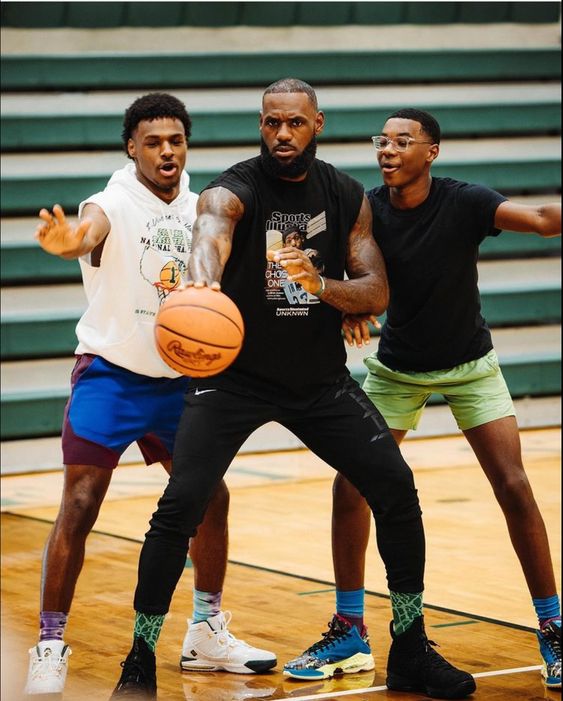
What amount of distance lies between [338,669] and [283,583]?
1.42 meters

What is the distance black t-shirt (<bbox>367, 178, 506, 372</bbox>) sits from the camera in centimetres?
405

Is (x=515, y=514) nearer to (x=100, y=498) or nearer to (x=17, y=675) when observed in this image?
(x=100, y=498)

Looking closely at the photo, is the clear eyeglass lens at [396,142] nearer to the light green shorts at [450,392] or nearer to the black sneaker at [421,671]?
the light green shorts at [450,392]

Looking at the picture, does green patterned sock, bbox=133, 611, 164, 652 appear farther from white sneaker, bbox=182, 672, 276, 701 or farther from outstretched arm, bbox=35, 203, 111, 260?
outstretched arm, bbox=35, 203, 111, 260

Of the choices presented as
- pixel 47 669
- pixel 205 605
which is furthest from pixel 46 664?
pixel 205 605

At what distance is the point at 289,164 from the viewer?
12.2 ft

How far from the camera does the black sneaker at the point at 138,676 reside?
3.55 m

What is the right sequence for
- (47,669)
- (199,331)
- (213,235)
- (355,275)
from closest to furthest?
(199,331) → (213,235) → (47,669) → (355,275)

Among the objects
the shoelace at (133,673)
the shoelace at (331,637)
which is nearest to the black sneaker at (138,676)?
the shoelace at (133,673)

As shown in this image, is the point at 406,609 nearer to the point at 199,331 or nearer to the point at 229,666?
the point at 229,666

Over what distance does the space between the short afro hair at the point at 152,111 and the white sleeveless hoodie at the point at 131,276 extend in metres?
0.16

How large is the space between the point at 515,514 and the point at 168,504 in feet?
3.55

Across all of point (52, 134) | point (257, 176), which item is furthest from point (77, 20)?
point (257, 176)

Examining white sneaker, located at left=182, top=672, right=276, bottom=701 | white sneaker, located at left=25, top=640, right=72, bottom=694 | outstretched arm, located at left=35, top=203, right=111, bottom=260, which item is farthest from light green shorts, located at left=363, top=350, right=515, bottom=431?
white sneaker, located at left=25, top=640, right=72, bottom=694
